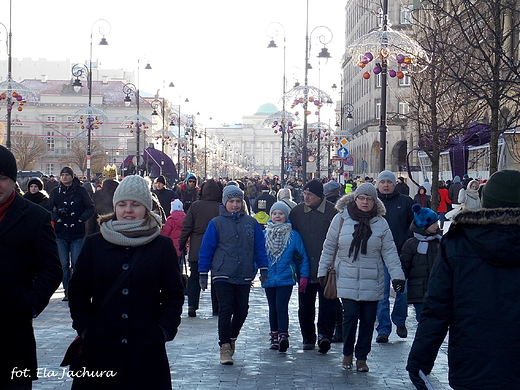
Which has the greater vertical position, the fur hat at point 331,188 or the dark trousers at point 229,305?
the fur hat at point 331,188

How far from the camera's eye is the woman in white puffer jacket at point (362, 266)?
8523 millimetres

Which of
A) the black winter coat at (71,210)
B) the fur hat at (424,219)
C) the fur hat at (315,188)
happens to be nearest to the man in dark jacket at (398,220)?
the fur hat at (424,219)

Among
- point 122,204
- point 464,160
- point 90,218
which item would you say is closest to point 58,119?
point 464,160

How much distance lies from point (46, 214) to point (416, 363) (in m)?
2.17

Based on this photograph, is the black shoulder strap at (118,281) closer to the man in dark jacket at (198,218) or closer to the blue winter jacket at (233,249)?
the blue winter jacket at (233,249)

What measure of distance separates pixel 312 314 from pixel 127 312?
512 centimetres

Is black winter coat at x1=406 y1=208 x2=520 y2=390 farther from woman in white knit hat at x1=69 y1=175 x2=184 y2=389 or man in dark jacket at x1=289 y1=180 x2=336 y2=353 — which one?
man in dark jacket at x1=289 y1=180 x2=336 y2=353

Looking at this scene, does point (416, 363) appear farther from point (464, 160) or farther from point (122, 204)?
point (464, 160)

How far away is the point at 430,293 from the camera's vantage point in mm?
4535

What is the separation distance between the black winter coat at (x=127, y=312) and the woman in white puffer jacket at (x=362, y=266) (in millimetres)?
3673

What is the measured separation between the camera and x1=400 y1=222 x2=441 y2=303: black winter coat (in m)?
9.55

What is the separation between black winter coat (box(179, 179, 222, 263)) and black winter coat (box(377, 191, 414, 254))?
2.28 m

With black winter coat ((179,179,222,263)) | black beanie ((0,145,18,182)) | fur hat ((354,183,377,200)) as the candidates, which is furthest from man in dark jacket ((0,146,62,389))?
black winter coat ((179,179,222,263))

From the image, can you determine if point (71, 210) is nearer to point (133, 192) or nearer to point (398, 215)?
point (398, 215)
